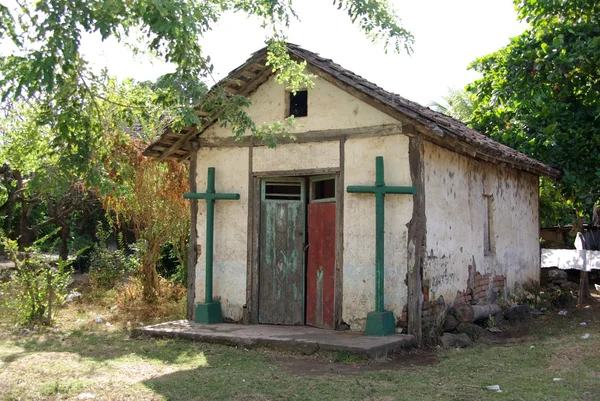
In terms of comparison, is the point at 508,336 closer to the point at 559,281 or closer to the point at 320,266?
the point at 320,266

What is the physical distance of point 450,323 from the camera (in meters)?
9.32

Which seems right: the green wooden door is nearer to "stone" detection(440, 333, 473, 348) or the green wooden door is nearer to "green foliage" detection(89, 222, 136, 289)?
"stone" detection(440, 333, 473, 348)

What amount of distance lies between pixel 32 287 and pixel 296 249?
448cm

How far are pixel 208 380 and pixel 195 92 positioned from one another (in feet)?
10.0

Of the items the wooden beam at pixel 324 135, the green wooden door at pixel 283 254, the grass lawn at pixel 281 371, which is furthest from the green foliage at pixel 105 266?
the green wooden door at pixel 283 254

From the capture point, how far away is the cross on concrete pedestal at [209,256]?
9.95 m

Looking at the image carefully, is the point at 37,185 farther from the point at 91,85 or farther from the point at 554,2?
the point at 554,2

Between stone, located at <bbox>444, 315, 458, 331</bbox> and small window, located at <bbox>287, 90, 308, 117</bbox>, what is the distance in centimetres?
380

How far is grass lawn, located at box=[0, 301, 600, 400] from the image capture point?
6.25 metres

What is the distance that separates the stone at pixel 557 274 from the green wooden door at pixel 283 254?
27.2 feet

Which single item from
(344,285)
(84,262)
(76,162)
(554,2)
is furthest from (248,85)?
(84,262)

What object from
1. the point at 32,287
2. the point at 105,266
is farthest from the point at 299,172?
the point at 105,266

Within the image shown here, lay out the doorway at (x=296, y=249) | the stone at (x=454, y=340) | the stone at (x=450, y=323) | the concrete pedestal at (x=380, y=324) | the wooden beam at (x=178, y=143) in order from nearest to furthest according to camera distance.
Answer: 1. the concrete pedestal at (x=380, y=324)
2. the stone at (x=454, y=340)
3. the stone at (x=450, y=323)
4. the doorway at (x=296, y=249)
5. the wooden beam at (x=178, y=143)

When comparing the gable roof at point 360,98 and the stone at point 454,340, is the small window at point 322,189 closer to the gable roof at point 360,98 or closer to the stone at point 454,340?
the gable roof at point 360,98
